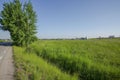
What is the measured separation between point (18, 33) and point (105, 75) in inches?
1208

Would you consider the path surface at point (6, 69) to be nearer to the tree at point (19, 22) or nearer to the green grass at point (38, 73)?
the green grass at point (38, 73)

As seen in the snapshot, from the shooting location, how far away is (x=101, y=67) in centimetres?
1320

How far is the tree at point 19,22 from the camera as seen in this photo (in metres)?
40.0

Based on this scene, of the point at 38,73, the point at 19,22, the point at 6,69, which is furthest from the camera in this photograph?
the point at 19,22

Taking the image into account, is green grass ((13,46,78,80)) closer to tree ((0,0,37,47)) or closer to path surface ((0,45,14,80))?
path surface ((0,45,14,80))

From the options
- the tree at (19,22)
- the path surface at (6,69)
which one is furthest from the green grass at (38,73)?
the tree at (19,22)

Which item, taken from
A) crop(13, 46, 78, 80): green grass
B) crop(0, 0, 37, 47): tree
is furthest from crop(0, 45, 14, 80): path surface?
crop(0, 0, 37, 47): tree

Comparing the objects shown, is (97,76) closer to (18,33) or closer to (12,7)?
(18,33)

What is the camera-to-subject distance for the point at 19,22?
4059cm

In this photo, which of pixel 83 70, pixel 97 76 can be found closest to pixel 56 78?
pixel 97 76

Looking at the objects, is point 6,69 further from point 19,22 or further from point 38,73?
point 19,22

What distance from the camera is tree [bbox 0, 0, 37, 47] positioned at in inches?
1575

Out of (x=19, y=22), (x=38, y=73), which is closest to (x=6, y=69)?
(x=38, y=73)

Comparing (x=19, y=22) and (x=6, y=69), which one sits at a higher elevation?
(x=19, y=22)
